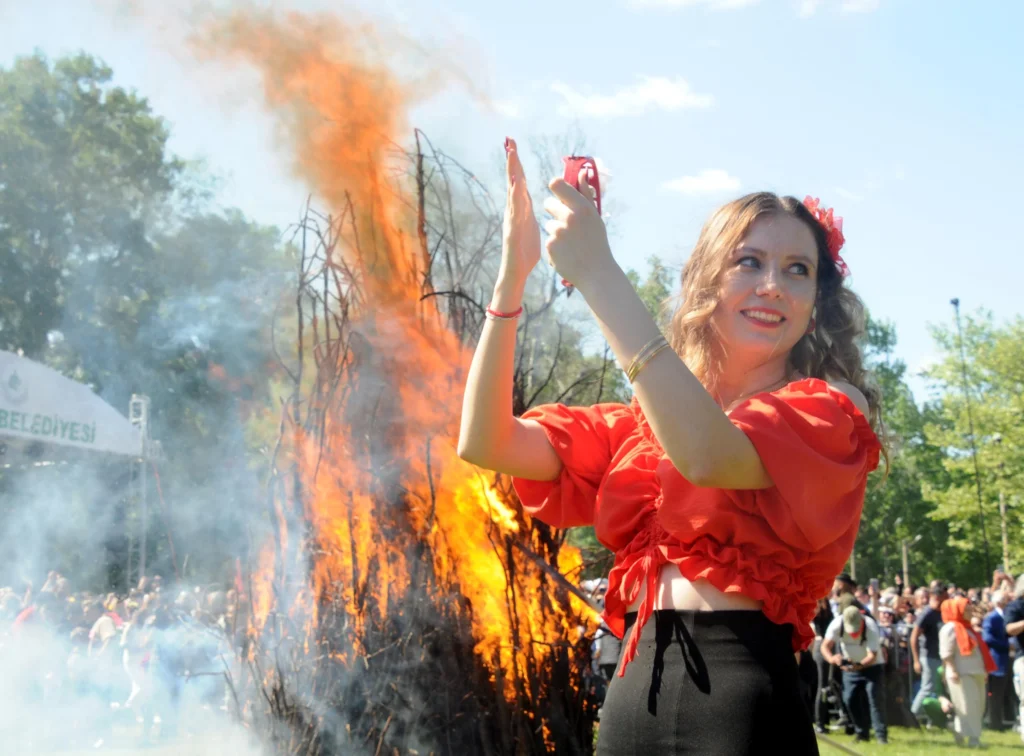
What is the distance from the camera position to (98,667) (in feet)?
34.4

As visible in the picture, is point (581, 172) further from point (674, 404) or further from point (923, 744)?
point (923, 744)

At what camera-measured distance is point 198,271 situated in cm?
1465

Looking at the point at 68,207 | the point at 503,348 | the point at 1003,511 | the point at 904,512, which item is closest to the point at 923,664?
the point at 503,348

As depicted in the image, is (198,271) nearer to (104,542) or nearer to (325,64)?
(104,542)

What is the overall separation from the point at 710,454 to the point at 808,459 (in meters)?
0.18

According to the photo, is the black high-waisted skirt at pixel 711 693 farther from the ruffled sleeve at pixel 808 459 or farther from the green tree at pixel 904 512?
the green tree at pixel 904 512

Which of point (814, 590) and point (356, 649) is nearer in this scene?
point (814, 590)

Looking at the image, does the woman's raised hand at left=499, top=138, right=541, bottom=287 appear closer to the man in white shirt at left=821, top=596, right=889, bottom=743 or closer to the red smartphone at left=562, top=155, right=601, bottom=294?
the red smartphone at left=562, top=155, right=601, bottom=294

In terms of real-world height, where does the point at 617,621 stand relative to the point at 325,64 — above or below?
below

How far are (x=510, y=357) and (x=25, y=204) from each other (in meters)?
16.5

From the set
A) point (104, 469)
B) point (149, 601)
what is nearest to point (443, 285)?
point (149, 601)

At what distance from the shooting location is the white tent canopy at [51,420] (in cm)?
955

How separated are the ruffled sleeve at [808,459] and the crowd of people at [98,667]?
819cm

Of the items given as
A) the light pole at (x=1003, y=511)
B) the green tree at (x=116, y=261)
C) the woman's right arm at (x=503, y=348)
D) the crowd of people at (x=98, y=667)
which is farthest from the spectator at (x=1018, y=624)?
the light pole at (x=1003, y=511)
